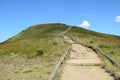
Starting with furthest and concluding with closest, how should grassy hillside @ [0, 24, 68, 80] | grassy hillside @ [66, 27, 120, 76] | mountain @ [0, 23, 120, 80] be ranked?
grassy hillside @ [66, 27, 120, 76], mountain @ [0, 23, 120, 80], grassy hillside @ [0, 24, 68, 80]

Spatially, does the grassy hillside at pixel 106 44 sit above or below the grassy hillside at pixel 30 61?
above

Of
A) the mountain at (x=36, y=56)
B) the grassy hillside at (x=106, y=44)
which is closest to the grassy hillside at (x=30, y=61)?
the mountain at (x=36, y=56)

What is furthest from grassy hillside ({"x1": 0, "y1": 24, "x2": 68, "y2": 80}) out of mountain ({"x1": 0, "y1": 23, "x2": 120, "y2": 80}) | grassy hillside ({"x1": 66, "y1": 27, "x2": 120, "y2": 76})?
grassy hillside ({"x1": 66, "y1": 27, "x2": 120, "y2": 76})

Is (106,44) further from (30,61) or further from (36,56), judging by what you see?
(30,61)

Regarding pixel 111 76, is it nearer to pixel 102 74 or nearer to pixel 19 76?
pixel 102 74

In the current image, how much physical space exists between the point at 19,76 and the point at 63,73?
8.50ft

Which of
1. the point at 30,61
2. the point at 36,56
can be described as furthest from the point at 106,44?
the point at 30,61

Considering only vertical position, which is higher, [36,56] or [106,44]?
[106,44]

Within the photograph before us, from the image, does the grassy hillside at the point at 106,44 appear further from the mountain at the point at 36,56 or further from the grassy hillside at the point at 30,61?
the grassy hillside at the point at 30,61

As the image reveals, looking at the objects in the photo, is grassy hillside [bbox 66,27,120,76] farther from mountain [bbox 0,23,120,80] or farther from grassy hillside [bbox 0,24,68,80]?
grassy hillside [bbox 0,24,68,80]

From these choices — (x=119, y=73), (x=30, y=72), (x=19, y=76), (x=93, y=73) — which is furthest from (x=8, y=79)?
(x=119, y=73)

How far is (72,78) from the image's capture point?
15.8 metres

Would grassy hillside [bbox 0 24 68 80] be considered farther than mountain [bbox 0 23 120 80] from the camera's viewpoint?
No

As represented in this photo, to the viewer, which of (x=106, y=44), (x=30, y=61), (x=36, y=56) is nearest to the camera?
(x=30, y=61)
